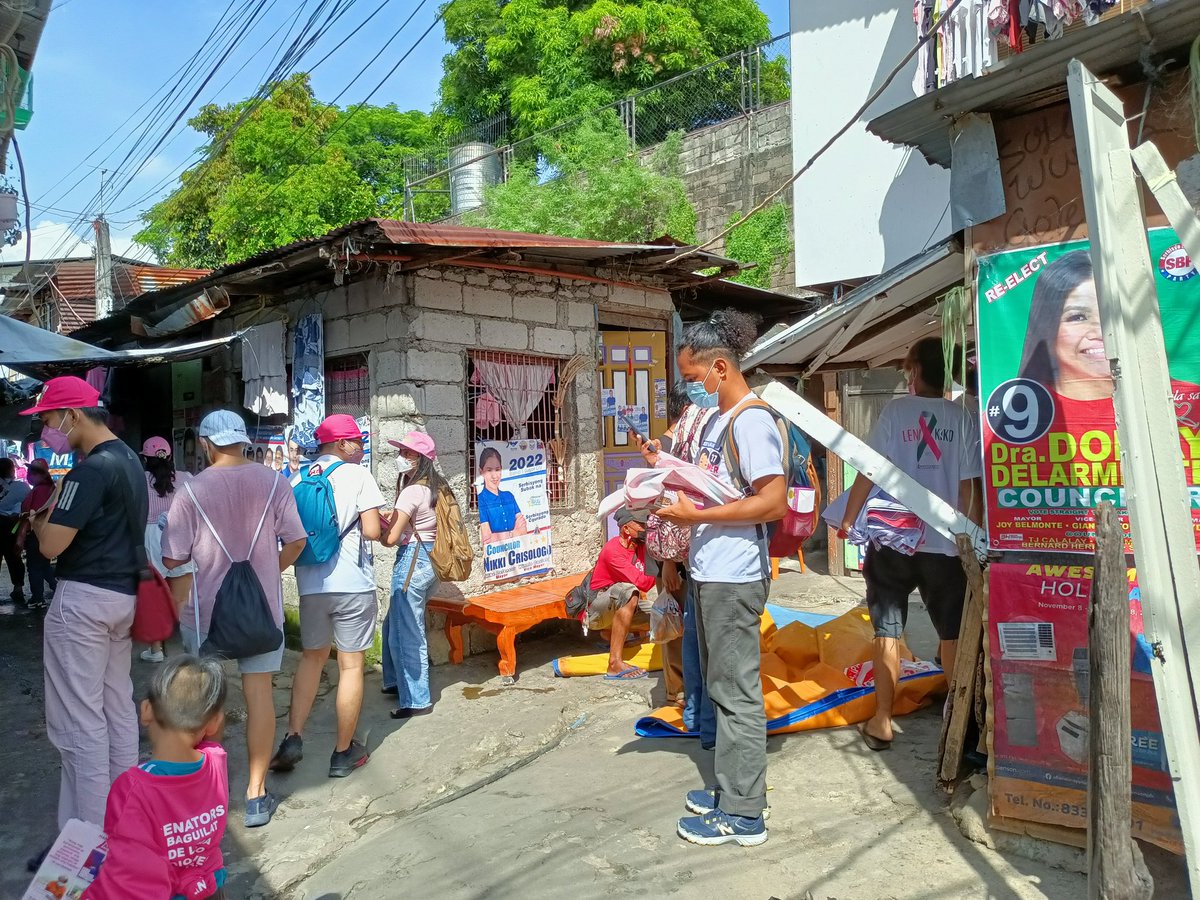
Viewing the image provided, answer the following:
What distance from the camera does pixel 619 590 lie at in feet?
20.3

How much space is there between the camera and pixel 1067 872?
3082 mm

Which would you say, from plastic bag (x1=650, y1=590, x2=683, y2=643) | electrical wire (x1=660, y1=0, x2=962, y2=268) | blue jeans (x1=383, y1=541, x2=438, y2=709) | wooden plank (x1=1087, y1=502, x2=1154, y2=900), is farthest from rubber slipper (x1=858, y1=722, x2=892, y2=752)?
blue jeans (x1=383, y1=541, x2=438, y2=709)

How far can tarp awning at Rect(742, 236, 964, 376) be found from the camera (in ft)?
12.3

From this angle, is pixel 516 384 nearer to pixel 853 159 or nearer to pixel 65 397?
pixel 65 397

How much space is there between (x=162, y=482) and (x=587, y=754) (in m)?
3.91

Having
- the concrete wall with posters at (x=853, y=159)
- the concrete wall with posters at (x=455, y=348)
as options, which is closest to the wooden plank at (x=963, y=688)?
the concrete wall with posters at (x=455, y=348)

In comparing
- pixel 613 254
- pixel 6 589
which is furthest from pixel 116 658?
pixel 6 589

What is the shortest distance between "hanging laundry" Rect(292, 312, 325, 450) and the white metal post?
20.5ft

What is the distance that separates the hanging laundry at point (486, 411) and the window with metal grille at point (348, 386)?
873 millimetres

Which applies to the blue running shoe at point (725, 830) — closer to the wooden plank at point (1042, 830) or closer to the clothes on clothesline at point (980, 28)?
the wooden plank at point (1042, 830)

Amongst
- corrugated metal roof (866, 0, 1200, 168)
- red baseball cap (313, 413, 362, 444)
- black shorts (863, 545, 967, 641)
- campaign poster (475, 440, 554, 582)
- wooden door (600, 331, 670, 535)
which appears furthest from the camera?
wooden door (600, 331, 670, 535)

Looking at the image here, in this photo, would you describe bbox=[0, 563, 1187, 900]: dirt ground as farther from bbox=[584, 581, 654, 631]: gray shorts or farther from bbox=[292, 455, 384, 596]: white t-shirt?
bbox=[292, 455, 384, 596]: white t-shirt

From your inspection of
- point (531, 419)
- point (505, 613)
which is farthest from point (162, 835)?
point (531, 419)

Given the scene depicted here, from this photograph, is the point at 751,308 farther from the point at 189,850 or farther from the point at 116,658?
the point at 189,850
